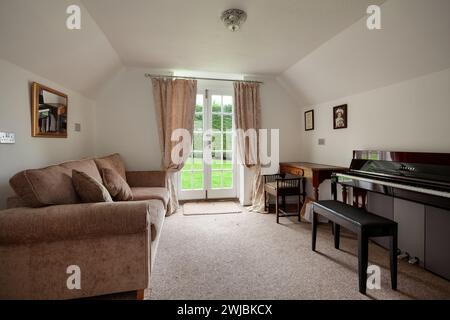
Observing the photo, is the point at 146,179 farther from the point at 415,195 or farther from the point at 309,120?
the point at 415,195

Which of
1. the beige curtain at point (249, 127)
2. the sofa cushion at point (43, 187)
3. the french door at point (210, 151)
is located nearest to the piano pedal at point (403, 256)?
the beige curtain at point (249, 127)

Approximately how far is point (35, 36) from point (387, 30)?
304 centimetres

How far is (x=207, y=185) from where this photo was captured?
156 inches

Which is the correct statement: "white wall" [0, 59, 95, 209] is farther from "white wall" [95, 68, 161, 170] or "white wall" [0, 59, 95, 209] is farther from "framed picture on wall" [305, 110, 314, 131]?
"framed picture on wall" [305, 110, 314, 131]

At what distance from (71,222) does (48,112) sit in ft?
5.15

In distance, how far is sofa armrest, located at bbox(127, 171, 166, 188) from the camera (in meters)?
3.21

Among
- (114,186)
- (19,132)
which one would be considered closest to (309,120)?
(114,186)

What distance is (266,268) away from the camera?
1.92m

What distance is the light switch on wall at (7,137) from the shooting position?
67.4 inches

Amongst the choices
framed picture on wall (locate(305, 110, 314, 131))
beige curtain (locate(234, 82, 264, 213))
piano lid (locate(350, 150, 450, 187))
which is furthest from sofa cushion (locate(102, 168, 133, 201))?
framed picture on wall (locate(305, 110, 314, 131))

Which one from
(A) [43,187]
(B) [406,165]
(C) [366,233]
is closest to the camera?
(A) [43,187]

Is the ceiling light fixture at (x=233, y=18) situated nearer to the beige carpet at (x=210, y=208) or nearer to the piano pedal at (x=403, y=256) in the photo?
the beige carpet at (x=210, y=208)
